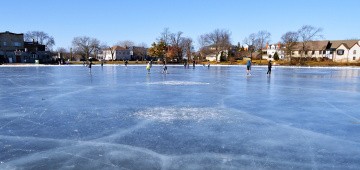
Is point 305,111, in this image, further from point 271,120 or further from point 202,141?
point 202,141

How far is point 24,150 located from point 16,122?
90.9 inches

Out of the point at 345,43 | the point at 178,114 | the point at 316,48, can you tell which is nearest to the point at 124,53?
the point at 316,48

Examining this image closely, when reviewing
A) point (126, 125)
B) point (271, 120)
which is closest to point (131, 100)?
point (126, 125)

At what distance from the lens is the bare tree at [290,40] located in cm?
6172

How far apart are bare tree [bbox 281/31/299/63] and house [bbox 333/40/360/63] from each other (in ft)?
40.7

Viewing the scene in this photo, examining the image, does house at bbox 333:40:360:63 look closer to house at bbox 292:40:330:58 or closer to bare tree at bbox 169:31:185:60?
house at bbox 292:40:330:58

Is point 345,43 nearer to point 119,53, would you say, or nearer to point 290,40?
point 290,40

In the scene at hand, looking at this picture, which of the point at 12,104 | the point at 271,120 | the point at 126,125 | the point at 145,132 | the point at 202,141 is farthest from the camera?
the point at 12,104

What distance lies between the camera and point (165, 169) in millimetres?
3775

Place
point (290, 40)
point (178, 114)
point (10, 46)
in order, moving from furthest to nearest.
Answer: point (290, 40)
point (10, 46)
point (178, 114)

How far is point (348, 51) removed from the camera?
6919cm

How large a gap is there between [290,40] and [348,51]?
17.3 metres

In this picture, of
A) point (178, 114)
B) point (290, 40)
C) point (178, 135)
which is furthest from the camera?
point (290, 40)

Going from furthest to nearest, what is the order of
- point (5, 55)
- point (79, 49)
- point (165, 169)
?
1. point (79, 49)
2. point (5, 55)
3. point (165, 169)
